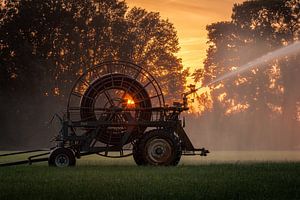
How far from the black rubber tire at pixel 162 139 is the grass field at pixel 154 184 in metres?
3.15

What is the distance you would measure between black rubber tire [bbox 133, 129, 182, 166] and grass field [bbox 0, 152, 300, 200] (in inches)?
124

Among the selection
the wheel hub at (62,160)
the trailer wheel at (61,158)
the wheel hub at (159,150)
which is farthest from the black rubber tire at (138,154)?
the wheel hub at (62,160)

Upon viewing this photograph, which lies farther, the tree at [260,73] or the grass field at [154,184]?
the tree at [260,73]

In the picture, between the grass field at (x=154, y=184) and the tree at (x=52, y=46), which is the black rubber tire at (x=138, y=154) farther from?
the tree at (x=52, y=46)

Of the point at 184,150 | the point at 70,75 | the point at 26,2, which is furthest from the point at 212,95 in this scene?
the point at 184,150

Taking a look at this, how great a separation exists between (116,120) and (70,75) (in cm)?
4795

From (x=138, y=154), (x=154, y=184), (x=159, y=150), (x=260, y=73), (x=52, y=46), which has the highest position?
(x=52, y=46)

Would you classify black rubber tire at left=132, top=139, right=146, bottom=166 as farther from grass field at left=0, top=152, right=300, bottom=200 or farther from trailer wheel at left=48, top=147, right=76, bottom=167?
grass field at left=0, top=152, right=300, bottom=200

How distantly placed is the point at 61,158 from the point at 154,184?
389 inches

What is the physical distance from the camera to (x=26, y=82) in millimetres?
75062

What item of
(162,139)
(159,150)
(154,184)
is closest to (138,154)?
(159,150)

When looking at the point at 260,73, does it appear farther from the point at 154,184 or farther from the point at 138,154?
the point at 154,184

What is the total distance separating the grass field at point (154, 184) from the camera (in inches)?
642

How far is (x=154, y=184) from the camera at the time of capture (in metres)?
18.9
